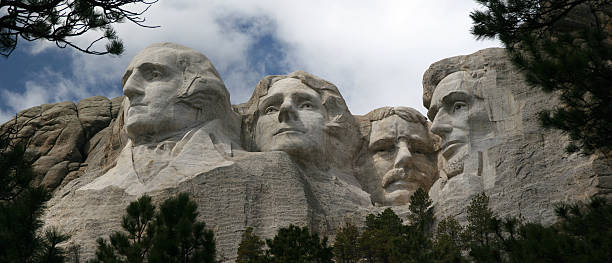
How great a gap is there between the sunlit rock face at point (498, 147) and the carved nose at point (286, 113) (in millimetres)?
2462

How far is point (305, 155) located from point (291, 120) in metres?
0.72

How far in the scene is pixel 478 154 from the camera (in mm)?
18219

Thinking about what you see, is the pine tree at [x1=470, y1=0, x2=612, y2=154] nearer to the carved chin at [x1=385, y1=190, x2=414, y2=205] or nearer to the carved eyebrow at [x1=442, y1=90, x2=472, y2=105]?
the carved eyebrow at [x1=442, y1=90, x2=472, y2=105]

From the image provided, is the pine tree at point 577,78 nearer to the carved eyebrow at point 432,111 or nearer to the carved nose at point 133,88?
the carved eyebrow at point 432,111

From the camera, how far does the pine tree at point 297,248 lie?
1455cm

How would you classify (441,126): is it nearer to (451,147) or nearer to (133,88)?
(451,147)

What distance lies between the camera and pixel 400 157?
65.5 ft

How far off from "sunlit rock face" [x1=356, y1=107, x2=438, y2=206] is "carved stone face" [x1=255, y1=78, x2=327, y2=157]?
1.17 m

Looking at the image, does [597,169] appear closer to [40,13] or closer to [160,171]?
[160,171]

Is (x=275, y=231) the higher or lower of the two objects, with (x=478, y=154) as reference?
lower

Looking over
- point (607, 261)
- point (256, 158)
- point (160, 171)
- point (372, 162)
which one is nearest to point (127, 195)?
point (160, 171)

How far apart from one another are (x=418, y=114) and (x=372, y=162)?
1.34 meters

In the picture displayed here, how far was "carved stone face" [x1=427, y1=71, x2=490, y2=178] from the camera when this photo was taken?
18.6 metres

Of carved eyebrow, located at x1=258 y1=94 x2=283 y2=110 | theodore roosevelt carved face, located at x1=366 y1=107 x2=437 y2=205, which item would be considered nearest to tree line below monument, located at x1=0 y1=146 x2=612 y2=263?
theodore roosevelt carved face, located at x1=366 y1=107 x2=437 y2=205
